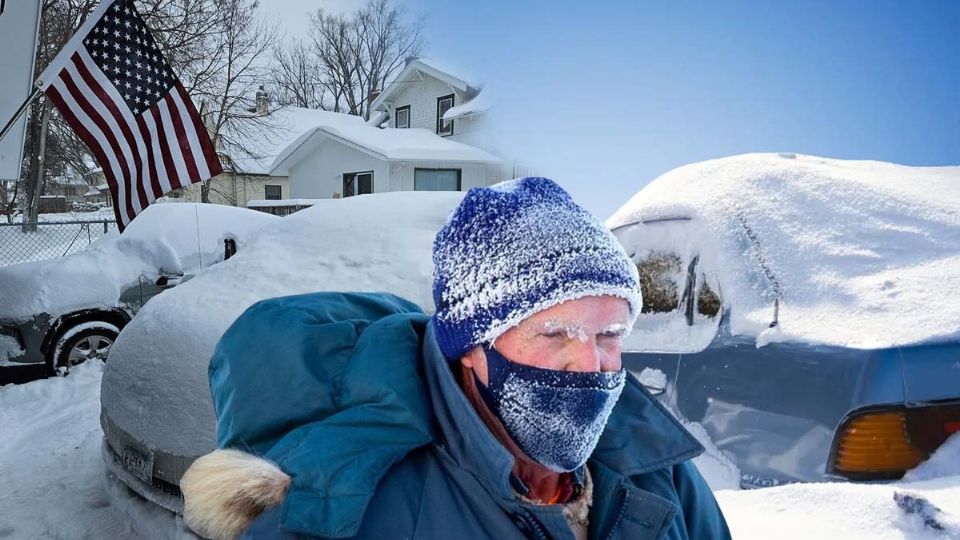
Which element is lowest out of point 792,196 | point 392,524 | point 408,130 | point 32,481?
point 32,481

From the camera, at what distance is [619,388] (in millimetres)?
1306

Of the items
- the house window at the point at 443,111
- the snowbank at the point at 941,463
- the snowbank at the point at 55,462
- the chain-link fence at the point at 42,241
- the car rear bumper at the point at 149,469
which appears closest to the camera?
the snowbank at the point at 941,463

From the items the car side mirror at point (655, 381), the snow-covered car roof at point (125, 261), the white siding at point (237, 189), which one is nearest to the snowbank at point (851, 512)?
the car side mirror at point (655, 381)

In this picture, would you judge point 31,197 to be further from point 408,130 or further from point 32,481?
point 32,481

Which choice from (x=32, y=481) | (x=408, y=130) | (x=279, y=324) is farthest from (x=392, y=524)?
(x=408, y=130)

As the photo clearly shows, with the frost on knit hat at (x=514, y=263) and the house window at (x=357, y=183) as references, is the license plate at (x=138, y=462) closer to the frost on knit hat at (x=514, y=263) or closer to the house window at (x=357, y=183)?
the frost on knit hat at (x=514, y=263)

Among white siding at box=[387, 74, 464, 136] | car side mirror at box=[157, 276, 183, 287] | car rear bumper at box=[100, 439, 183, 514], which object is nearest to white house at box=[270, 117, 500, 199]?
white siding at box=[387, 74, 464, 136]

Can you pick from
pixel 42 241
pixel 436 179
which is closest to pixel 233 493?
pixel 436 179

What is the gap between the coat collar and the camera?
1136 mm

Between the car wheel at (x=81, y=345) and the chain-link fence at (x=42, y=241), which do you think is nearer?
the car wheel at (x=81, y=345)

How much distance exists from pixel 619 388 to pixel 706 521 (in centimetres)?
45

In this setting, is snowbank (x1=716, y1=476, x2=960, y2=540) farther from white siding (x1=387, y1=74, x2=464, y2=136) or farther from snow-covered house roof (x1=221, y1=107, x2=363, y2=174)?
snow-covered house roof (x1=221, y1=107, x2=363, y2=174)

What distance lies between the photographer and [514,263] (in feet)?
4.05

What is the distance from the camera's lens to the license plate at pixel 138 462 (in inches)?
127
